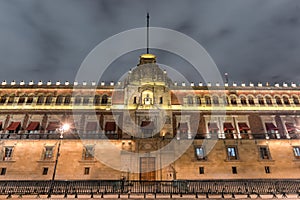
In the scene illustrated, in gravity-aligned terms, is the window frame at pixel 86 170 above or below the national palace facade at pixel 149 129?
below

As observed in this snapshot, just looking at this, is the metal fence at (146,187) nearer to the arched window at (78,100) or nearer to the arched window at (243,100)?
the arched window at (78,100)

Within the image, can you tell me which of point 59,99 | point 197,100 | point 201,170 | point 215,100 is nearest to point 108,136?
point 59,99

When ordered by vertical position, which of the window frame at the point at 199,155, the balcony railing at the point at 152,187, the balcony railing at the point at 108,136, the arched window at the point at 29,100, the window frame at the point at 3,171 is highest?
the arched window at the point at 29,100

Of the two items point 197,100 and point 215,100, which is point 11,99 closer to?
point 197,100

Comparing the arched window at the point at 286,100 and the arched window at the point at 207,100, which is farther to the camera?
the arched window at the point at 286,100

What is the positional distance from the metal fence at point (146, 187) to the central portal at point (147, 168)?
8.45 m

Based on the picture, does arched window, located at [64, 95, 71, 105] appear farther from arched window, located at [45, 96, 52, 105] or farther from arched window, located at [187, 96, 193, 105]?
arched window, located at [187, 96, 193, 105]

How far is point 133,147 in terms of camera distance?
90.1ft

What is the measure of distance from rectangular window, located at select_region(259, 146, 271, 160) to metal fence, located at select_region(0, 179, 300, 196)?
11.6m

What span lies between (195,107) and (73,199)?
2442cm

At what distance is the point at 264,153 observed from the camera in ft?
94.8

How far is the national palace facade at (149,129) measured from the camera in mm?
26844

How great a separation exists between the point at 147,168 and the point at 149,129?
548 centimetres

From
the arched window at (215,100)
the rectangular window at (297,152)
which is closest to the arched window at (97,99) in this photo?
the arched window at (215,100)
